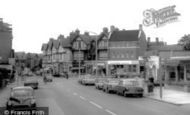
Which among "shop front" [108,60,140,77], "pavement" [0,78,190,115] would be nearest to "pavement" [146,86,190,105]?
"pavement" [0,78,190,115]

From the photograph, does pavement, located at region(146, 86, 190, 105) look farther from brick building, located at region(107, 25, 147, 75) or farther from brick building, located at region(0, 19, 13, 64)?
brick building, located at region(107, 25, 147, 75)

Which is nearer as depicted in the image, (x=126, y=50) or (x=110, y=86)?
(x=110, y=86)

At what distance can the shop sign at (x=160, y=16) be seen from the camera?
39562 mm

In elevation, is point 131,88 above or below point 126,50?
below

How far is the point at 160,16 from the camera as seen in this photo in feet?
134

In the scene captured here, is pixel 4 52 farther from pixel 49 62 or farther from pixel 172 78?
pixel 49 62

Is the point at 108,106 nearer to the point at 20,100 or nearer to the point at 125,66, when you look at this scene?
the point at 20,100

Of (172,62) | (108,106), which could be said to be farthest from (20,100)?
(172,62)

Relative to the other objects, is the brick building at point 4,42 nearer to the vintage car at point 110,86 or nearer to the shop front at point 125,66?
the vintage car at point 110,86

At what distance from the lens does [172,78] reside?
1825 inches

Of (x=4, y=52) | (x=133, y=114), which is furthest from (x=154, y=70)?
(x=133, y=114)

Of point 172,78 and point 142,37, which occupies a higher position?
point 142,37

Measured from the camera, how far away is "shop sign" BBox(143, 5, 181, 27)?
39.6m

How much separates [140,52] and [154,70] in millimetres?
22921
